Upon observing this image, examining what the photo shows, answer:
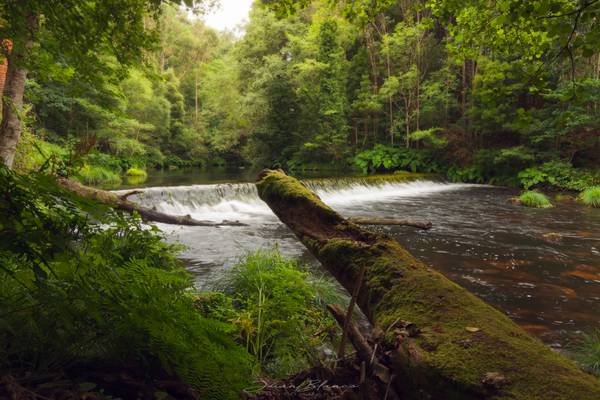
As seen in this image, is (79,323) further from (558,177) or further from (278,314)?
(558,177)

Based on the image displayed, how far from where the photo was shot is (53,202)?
4.00 ft

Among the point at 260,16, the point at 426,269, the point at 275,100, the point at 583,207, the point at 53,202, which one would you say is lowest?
the point at 583,207

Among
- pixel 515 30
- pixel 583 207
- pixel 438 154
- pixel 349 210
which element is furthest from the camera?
pixel 438 154

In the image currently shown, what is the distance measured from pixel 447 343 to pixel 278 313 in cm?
192

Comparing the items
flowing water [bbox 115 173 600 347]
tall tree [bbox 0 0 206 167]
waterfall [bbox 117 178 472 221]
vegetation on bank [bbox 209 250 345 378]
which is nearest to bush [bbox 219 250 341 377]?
vegetation on bank [bbox 209 250 345 378]

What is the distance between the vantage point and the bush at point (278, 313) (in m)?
2.83

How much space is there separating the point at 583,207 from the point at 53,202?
1623cm

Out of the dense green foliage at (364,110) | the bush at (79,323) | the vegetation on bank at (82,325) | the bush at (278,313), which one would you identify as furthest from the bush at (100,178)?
the bush at (79,323)

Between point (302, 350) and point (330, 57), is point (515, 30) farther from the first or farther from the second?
point (330, 57)

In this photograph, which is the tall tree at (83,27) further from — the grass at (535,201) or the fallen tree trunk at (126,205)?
the grass at (535,201)

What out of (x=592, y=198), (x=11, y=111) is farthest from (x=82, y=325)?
(x=592, y=198)

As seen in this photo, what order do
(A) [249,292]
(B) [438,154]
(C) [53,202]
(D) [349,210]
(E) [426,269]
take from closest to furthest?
1. (C) [53,202]
2. (E) [426,269]
3. (A) [249,292]
4. (D) [349,210]
5. (B) [438,154]

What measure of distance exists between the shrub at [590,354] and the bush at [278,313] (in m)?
2.16

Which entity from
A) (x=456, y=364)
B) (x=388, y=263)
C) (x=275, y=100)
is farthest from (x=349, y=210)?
(x=275, y=100)
